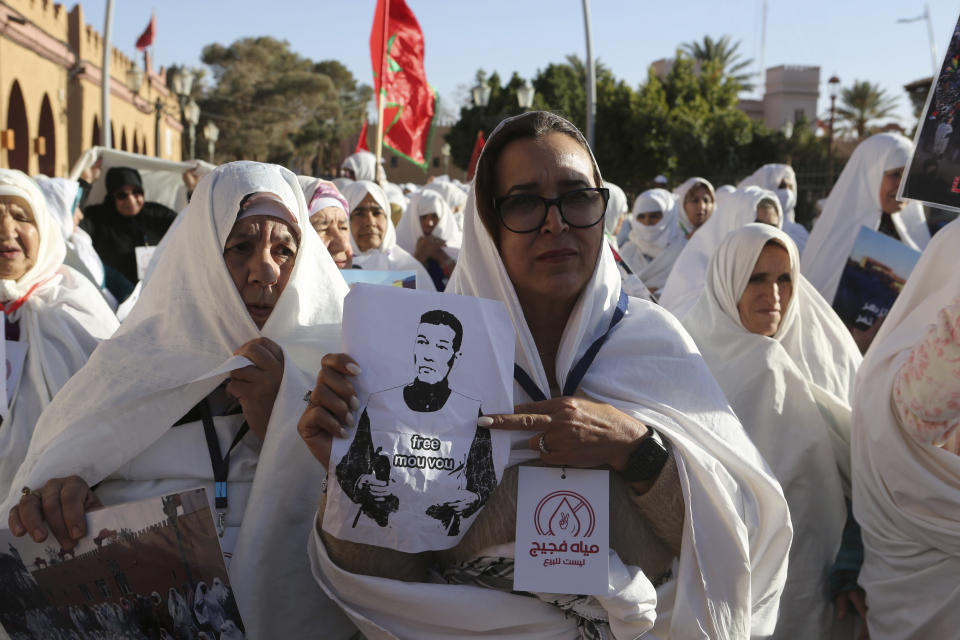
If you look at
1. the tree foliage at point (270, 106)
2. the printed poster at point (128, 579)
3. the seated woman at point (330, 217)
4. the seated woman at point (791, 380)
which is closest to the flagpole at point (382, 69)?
the seated woman at point (330, 217)

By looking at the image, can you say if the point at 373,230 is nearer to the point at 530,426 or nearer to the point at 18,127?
the point at 530,426

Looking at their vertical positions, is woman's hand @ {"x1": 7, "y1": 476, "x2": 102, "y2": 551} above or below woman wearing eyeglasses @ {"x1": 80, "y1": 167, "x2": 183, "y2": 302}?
below

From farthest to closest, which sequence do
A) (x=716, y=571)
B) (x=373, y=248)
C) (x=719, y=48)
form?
(x=719, y=48) → (x=373, y=248) → (x=716, y=571)

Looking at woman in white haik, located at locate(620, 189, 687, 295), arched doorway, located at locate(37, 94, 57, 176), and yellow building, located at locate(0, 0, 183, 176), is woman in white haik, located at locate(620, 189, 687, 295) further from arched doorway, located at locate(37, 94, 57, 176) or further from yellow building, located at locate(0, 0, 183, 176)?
arched doorway, located at locate(37, 94, 57, 176)

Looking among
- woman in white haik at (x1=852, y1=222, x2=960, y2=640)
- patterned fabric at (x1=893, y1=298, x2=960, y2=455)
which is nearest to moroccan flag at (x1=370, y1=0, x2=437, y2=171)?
woman in white haik at (x1=852, y1=222, x2=960, y2=640)

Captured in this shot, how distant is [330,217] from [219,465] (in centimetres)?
263

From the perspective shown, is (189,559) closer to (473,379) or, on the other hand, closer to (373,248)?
(473,379)

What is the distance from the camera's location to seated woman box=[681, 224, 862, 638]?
10.5 ft

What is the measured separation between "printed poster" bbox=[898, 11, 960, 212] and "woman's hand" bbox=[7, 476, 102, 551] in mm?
2221

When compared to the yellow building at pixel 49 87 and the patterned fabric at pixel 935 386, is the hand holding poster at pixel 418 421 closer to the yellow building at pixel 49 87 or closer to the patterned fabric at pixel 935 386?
the patterned fabric at pixel 935 386

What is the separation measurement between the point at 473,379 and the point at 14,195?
2576 millimetres

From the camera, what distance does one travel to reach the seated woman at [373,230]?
20.0 ft

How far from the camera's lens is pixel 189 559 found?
1.95m

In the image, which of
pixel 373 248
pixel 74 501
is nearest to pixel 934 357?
pixel 74 501
